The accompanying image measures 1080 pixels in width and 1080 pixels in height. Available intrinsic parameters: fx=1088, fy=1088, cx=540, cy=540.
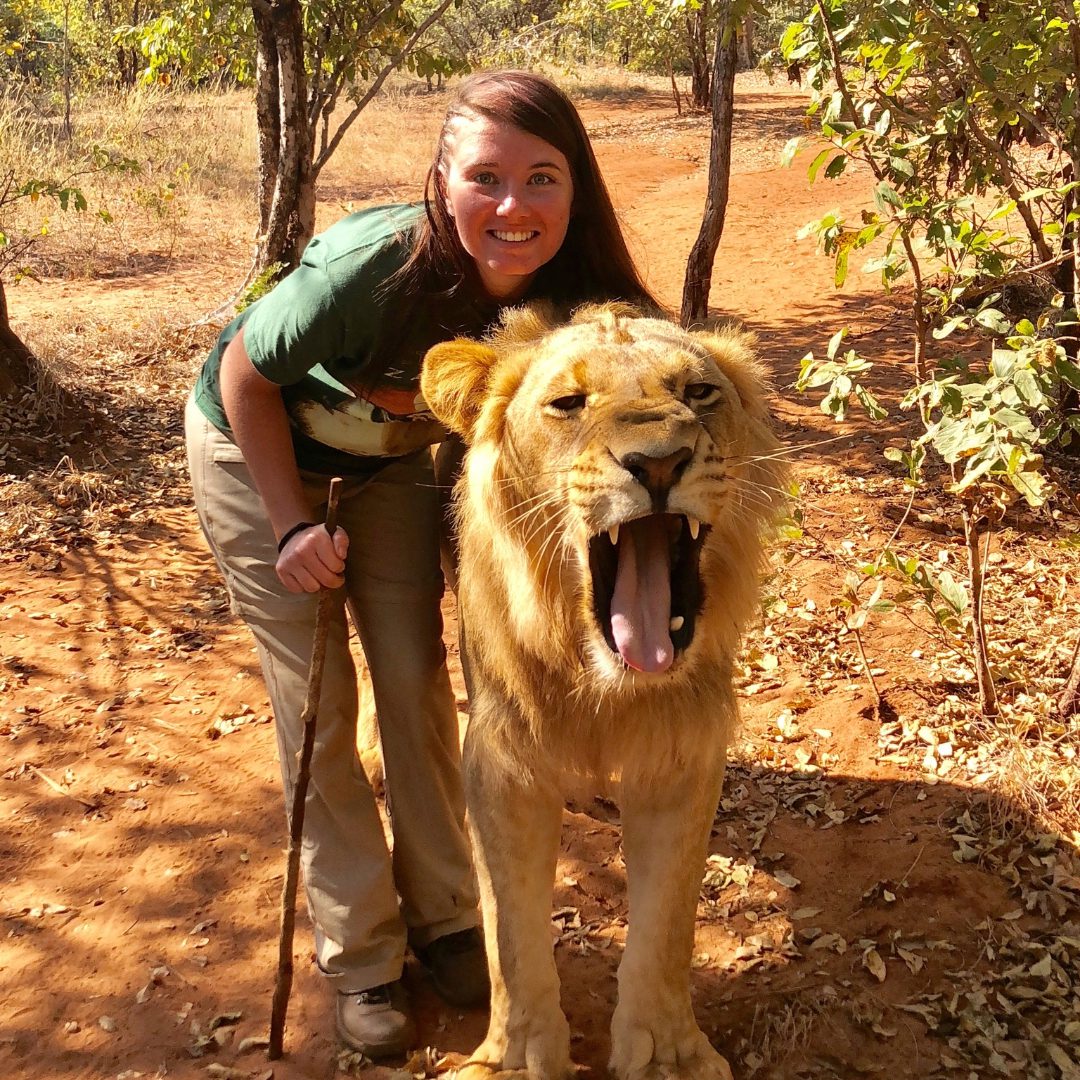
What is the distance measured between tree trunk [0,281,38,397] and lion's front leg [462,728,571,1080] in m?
4.87

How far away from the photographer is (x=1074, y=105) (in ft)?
10.5

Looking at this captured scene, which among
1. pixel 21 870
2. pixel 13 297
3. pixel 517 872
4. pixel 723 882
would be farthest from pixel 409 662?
pixel 13 297

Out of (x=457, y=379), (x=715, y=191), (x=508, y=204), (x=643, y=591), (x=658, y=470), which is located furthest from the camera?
(x=715, y=191)

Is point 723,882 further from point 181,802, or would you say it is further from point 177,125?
point 177,125

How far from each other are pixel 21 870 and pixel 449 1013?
137 cm

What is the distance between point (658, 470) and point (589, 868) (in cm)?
174

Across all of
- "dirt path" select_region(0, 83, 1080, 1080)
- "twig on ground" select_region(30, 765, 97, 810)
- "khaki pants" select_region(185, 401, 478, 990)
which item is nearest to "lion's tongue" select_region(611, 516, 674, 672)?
"khaki pants" select_region(185, 401, 478, 990)

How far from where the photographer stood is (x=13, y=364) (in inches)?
242

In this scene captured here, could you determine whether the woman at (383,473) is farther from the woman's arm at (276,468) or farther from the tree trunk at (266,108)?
the tree trunk at (266,108)

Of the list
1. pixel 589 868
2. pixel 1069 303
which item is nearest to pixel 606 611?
pixel 589 868

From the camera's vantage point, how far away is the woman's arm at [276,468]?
2240 millimetres

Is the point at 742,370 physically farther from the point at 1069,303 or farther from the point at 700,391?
the point at 1069,303

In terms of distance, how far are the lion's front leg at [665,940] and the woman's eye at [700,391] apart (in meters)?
0.78

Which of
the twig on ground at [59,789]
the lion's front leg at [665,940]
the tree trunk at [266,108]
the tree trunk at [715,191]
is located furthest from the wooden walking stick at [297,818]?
the tree trunk at [266,108]
